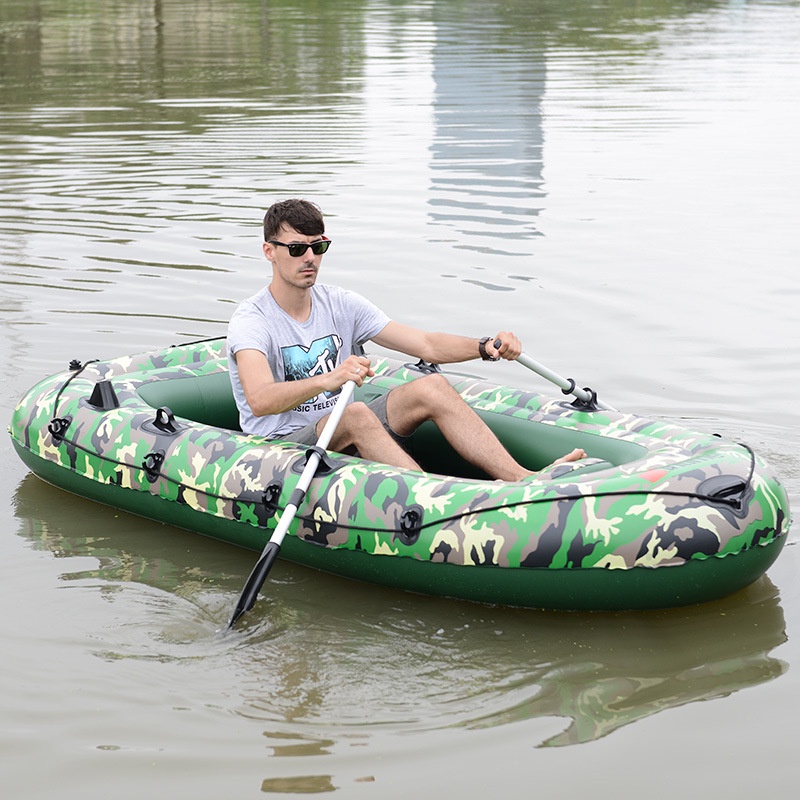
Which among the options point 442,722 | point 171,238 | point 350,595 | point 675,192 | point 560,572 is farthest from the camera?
point 675,192

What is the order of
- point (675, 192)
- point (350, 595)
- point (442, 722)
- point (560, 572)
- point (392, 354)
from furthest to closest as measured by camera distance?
1. point (675, 192)
2. point (392, 354)
3. point (350, 595)
4. point (560, 572)
5. point (442, 722)

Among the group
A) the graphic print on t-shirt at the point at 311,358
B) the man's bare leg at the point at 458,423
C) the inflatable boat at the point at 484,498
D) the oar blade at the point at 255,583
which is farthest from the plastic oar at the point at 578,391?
the oar blade at the point at 255,583

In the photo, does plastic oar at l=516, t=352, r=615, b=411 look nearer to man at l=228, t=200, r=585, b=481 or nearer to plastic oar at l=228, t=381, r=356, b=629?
man at l=228, t=200, r=585, b=481

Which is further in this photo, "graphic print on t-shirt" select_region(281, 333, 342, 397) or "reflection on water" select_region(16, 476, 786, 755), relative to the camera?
"graphic print on t-shirt" select_region(281, 333, 342, 397)

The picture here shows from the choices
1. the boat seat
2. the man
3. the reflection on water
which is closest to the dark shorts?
the man

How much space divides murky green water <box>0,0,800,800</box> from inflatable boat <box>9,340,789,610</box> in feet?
0.46

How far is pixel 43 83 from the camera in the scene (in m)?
18.3

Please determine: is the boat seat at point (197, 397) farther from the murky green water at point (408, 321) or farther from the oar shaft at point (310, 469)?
the oar shaft at point (310, 469)

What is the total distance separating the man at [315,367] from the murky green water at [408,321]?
57 centimetres

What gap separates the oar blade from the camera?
15.1ft

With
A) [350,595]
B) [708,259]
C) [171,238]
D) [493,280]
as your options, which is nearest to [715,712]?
[350,595]

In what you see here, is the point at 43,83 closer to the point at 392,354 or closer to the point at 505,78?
the point at 505,78

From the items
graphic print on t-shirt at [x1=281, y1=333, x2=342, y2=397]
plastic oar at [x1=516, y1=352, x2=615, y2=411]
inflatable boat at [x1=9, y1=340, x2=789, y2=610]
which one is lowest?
inflatable boat at [x1=9, y1=340, x2=789, y2=610]

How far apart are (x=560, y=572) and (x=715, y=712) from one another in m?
0.71
